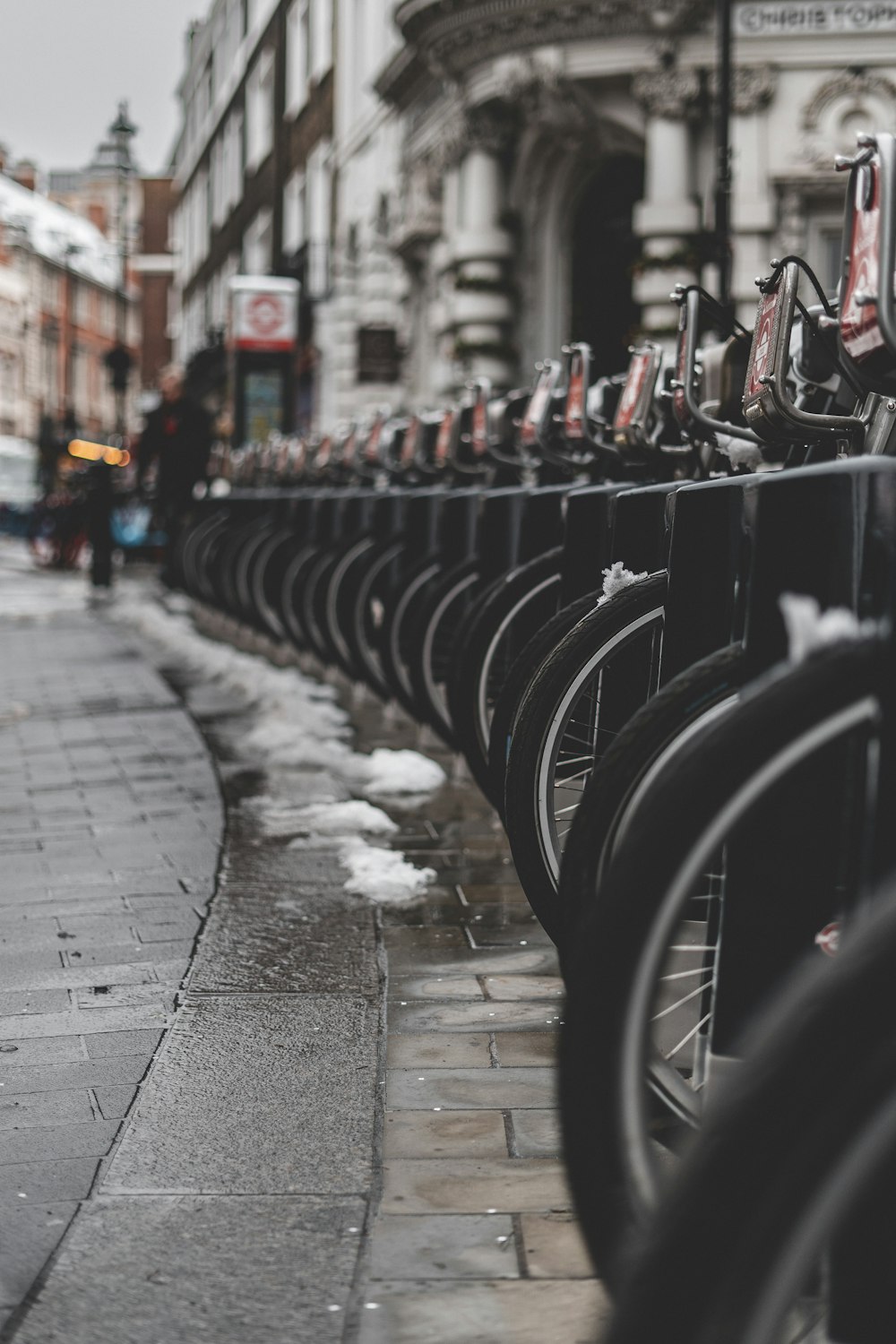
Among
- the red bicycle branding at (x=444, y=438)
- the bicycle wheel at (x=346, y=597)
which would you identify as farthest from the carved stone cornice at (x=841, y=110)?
the red bicycle branding at (x=444, y=438)

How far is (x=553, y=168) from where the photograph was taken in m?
20.6

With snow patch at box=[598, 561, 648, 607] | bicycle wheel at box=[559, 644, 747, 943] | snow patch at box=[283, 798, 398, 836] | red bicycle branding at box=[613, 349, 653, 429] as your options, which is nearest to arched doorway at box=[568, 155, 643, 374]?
snow patch at box=[283, 798, 398, 836]

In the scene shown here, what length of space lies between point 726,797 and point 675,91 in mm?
17228

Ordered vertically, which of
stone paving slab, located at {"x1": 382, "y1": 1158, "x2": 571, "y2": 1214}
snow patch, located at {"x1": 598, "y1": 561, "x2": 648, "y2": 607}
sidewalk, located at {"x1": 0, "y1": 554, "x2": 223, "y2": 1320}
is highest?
snow patch, located at {"x1": 598, "y1": 561, "x2": 648, "y2": 607}

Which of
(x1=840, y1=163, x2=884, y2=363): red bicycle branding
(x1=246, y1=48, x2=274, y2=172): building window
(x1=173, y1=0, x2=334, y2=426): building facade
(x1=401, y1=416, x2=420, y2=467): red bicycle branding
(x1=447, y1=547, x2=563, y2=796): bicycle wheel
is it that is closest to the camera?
(x1=840, y1=163, x2=884, y2=363): red bicycle branding

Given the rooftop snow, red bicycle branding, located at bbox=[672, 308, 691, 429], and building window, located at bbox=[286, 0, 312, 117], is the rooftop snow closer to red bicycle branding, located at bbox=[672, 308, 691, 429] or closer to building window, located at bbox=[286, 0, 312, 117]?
building window, located at bbox=[286, 0, 312, 117]

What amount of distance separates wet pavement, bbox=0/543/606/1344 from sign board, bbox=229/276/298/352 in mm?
16815

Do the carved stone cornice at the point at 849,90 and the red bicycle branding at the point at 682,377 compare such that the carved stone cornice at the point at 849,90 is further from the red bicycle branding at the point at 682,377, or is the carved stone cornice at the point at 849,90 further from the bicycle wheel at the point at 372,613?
the red bicycle branding at the point at 682,377

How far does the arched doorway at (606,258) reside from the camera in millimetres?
20812

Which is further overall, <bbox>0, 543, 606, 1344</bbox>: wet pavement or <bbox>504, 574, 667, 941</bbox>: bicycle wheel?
<bbox>504, 574, 667, 941</bbox>: bicycle wheel

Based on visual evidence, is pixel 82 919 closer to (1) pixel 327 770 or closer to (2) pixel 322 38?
(1) pixel 327 770

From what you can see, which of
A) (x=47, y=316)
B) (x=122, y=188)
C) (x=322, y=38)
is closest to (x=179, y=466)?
(x=322, y=38)

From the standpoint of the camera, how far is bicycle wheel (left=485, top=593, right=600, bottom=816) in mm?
3660

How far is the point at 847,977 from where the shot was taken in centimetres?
135
